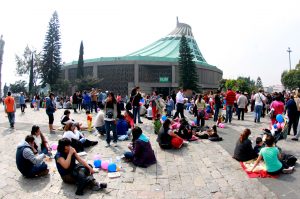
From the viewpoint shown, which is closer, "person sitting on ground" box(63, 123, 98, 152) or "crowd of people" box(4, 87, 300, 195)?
"crowd of people" box(4, 87, 300, 195)

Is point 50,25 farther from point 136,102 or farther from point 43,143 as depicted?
point 43,143

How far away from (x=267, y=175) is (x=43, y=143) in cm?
558

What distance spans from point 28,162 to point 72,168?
3.43ft

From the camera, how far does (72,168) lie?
5441mm

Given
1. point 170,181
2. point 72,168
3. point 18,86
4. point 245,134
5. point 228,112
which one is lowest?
point 170,181

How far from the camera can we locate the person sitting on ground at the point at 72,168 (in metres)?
5.21

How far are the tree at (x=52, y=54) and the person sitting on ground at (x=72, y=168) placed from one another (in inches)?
1574

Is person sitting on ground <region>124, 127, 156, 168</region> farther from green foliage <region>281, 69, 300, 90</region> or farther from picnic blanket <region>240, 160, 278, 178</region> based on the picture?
green foliage <region>281, 69, 300, 90</region>

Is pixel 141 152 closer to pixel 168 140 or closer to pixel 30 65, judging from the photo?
pixel 168 140

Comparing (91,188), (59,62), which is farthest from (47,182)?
(59,62)

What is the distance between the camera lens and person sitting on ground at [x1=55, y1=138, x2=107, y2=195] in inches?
205

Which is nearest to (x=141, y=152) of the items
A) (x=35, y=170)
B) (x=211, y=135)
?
(x=35, y=170)

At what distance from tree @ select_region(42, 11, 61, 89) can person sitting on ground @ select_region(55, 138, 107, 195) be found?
40.0m

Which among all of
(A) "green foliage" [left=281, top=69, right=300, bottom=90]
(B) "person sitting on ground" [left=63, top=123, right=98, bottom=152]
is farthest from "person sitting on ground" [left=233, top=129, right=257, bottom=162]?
(A) "green foliage" [left=281, top=69, right=300, bottom=90]
